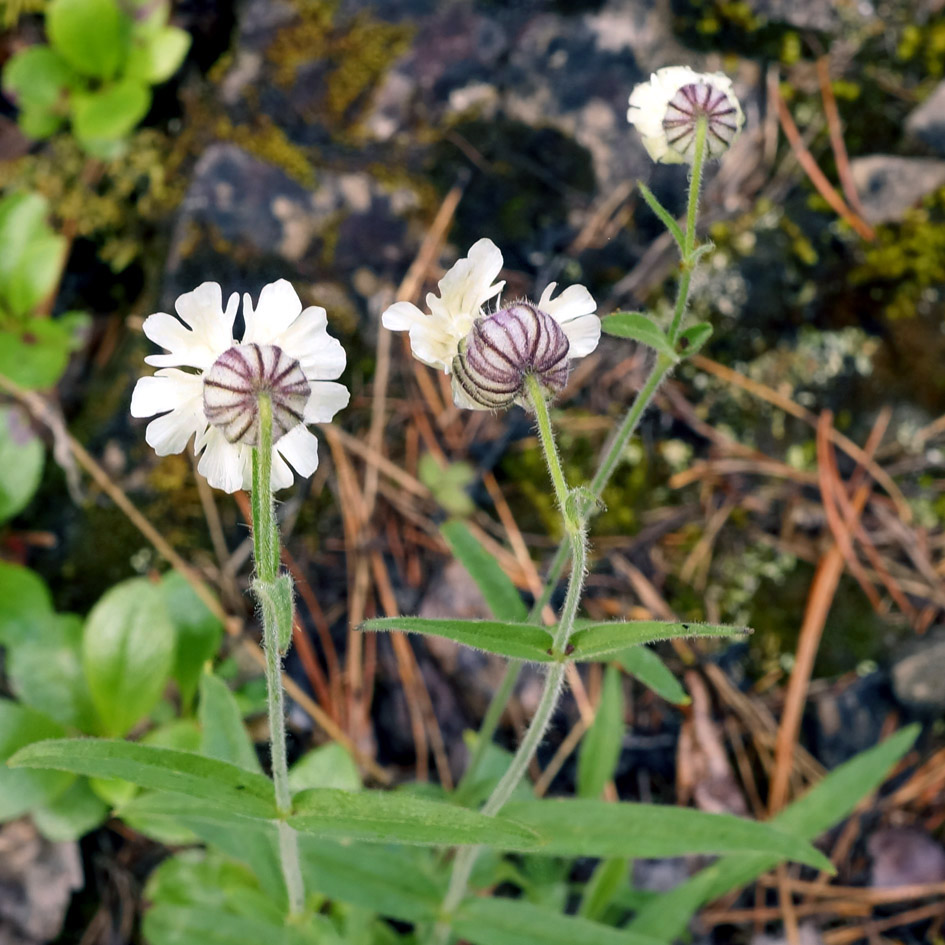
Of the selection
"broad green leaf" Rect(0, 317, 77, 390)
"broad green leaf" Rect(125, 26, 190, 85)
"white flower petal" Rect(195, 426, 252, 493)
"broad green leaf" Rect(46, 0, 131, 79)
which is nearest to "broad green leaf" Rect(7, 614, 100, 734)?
"broad green leaf" Rect(0, 317, 77, 390)

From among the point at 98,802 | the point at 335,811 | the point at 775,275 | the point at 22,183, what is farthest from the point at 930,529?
the point at 22,183

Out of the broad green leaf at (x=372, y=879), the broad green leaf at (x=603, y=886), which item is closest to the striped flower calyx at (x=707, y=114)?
the broad green leaf at (x=372, y=879)

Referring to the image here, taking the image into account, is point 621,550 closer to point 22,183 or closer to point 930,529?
point 930,529


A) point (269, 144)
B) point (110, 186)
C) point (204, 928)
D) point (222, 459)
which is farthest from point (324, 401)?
point (110, 186)

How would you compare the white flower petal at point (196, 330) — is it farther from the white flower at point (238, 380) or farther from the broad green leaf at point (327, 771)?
the broad green leaf at point (327, 771)

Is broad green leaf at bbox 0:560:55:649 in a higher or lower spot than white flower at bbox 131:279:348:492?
lower

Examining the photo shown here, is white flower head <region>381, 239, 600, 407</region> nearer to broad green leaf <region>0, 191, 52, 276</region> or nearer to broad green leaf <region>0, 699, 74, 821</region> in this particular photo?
broad green leaf <region>0, 699, 74, 821</region>
